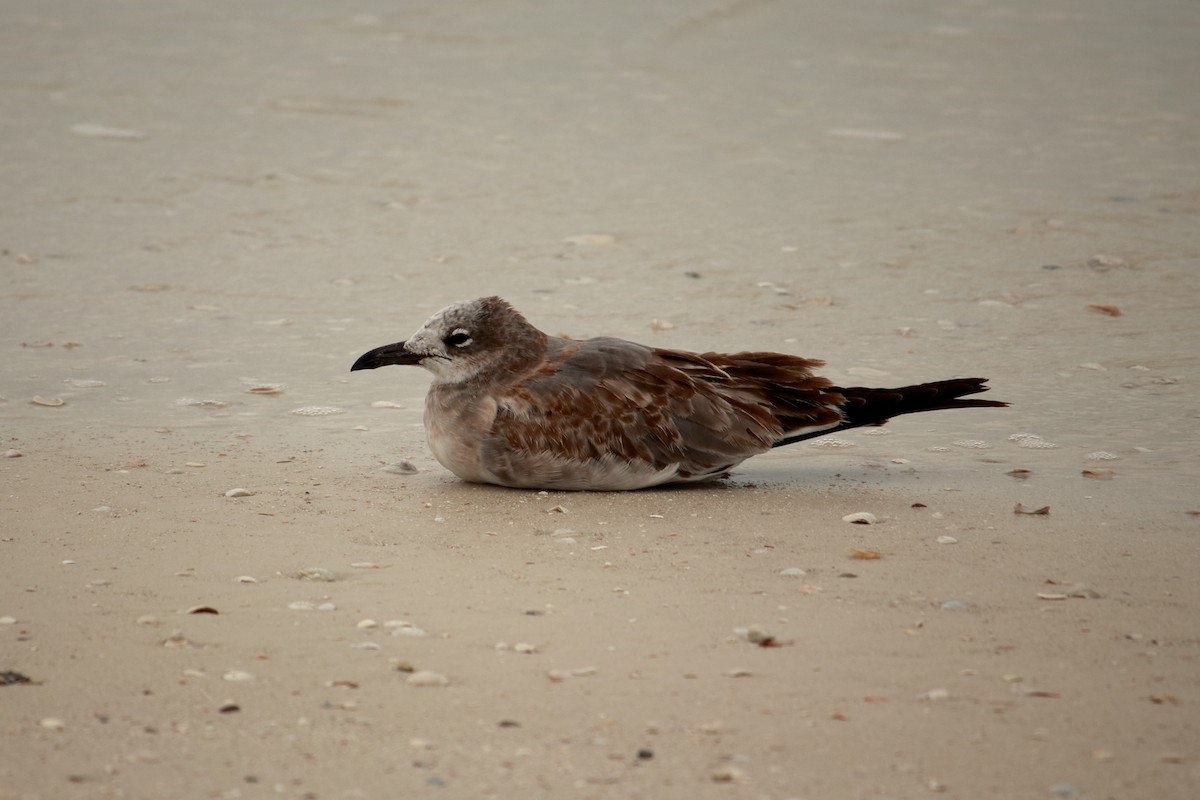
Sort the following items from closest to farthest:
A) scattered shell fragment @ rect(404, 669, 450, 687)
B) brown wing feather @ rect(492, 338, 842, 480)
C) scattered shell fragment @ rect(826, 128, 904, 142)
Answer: scattered shell fragment @ rect(404, 669, 450, 687) → brown wing feather @ rect(492, 338, 842, 480) → scattered shell fragment @ rect(826, 128, 904, 142)

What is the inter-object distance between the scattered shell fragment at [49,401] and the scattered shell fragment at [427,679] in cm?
394

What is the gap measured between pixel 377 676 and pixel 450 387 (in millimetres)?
2492

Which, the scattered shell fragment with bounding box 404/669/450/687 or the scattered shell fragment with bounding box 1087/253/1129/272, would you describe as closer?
the scattered shell fragment with bounding box 404/669/450/687

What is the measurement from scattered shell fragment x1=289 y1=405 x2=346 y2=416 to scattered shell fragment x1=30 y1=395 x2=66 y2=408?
1128 millimetres

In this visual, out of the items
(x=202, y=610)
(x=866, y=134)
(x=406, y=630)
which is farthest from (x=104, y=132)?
(x=406, y=630)

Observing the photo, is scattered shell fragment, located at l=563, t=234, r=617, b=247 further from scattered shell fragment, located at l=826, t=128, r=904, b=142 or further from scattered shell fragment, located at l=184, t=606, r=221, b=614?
scattered shell fragment, located at l=184, t=606, r=221, b=614

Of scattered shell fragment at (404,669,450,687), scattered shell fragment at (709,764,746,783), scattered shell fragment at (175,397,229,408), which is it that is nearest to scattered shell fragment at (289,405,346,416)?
scattered shell fragment at (175,397,229,408)

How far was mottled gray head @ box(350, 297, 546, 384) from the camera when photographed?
6695mm

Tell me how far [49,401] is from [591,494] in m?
2.90

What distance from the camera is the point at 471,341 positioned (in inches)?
264

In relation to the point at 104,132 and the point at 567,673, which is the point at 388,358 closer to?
the point at 567,673

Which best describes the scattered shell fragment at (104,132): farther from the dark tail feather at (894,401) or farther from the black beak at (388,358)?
the dark tail feather at (894,401)

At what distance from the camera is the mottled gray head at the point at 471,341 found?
6695mm

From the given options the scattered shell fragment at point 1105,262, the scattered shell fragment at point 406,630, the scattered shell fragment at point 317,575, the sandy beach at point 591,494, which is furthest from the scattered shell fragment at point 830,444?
the scattered shell fragment at point 1105,262
